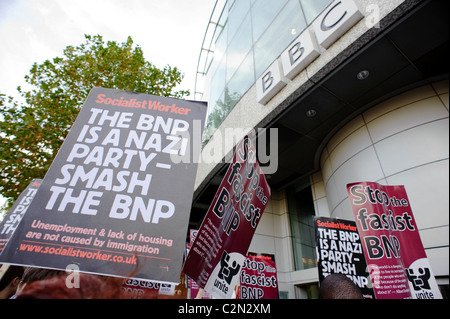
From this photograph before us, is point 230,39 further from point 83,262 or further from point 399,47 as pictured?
point 83,262

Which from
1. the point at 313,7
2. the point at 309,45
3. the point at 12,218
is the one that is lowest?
the point at 12,218

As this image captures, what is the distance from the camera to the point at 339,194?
665 centimetres

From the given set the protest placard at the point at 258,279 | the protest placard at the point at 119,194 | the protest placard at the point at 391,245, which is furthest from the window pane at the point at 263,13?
the protest placard at the point at 258,279

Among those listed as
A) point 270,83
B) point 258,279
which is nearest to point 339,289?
point 258,279

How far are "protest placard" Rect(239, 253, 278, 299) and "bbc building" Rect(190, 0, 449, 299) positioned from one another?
2499mm

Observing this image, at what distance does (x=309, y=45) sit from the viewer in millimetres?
5629

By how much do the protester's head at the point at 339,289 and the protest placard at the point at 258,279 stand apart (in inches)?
109

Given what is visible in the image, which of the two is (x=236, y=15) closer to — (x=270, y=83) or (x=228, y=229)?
(x=270, y=83)

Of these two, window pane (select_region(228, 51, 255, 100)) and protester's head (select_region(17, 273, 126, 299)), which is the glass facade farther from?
protester's head (select_region(17, 273, 126, 299))

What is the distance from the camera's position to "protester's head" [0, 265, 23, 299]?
2.73 metres

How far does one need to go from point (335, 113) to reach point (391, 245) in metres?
3.98

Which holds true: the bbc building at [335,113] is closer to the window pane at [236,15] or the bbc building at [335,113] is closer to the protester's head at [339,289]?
the window pane at [236,15]

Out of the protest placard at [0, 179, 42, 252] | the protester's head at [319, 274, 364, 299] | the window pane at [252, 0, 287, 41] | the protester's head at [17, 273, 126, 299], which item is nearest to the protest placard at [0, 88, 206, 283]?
the protester's head at [17, 273, 126, 299]

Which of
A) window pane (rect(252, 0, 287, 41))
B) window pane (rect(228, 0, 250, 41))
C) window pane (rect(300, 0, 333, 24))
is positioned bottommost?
window pane (rect(300, 0, 333, 24))
